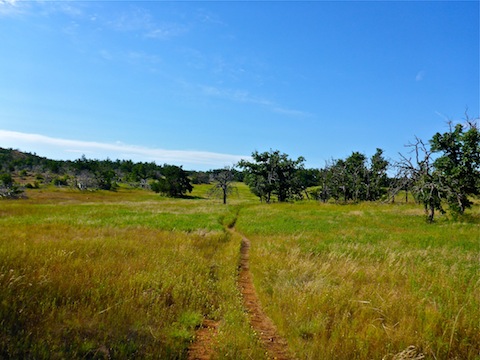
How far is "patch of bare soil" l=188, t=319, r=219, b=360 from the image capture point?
473cm

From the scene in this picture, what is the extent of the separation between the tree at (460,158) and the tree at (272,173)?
30.2m

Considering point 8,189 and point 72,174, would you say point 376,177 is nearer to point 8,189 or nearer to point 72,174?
point 8,189

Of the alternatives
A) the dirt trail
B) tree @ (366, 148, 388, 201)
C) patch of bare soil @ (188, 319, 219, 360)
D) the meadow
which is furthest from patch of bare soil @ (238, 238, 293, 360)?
tree @ (366, 148, 388, 201)

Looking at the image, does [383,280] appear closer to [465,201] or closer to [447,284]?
[447,284]

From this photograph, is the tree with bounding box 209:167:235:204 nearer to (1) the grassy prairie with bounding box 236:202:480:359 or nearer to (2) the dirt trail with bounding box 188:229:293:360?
(1) the grassy prairie with bounding box 236:202:480:359

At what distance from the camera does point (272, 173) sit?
2323 inches

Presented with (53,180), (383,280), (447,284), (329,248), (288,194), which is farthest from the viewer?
(53,180)

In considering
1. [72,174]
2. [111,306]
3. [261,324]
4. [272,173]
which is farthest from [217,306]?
[72,174]

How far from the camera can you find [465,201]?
28047mm

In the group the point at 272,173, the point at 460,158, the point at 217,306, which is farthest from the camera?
the point at 272,173

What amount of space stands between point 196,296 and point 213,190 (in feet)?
203

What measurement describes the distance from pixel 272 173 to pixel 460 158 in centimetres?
3407

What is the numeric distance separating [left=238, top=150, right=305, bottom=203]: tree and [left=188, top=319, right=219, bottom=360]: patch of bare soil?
172ft

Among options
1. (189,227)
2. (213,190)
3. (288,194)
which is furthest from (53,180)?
(189,227)
